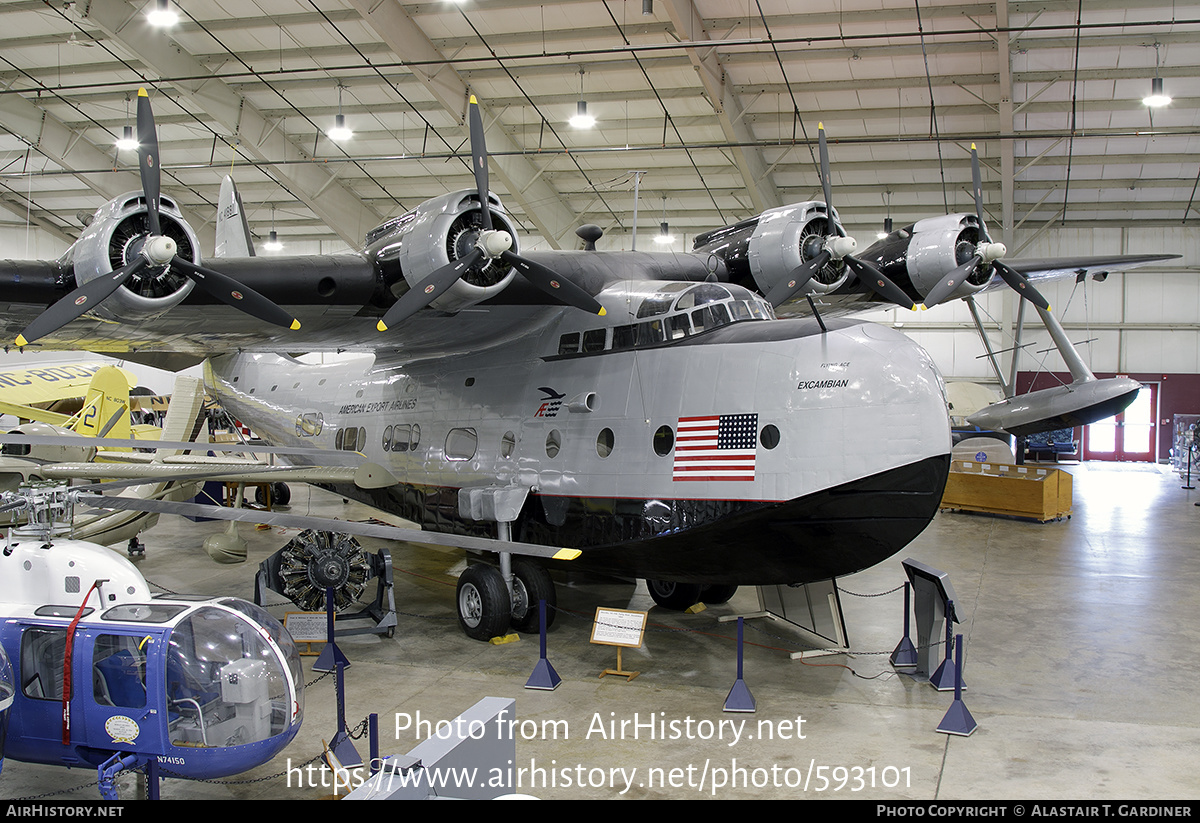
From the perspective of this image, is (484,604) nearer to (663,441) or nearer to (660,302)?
(663,441)

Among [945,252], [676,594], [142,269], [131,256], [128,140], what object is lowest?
[676,594]

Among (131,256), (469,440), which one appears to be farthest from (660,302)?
(131,256)

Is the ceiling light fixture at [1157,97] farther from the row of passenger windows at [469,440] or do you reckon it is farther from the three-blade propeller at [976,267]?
the row of passenger windows at [469,440]

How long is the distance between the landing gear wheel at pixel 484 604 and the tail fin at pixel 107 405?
8572 millimetres

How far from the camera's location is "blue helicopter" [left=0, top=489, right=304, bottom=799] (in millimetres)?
5805

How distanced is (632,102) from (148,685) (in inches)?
915

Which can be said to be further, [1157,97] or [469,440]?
[1157,97]

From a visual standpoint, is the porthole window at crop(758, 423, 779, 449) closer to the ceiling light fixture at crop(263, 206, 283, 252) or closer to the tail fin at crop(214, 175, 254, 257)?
the tail fin at crop(214, 175, 254, 257)

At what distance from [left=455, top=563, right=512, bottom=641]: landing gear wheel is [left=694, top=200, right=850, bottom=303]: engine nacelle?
5476 mm

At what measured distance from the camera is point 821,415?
8.26 metres

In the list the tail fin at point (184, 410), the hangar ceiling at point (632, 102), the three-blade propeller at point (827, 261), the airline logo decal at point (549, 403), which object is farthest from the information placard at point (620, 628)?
the hangar ceiling at point (632, 102)

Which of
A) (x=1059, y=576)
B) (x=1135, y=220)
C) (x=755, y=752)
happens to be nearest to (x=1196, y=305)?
(x=1135, y=220)

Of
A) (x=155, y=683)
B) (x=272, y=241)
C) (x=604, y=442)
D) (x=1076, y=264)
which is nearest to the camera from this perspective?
(x=155, y=683)

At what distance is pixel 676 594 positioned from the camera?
11.8 m
